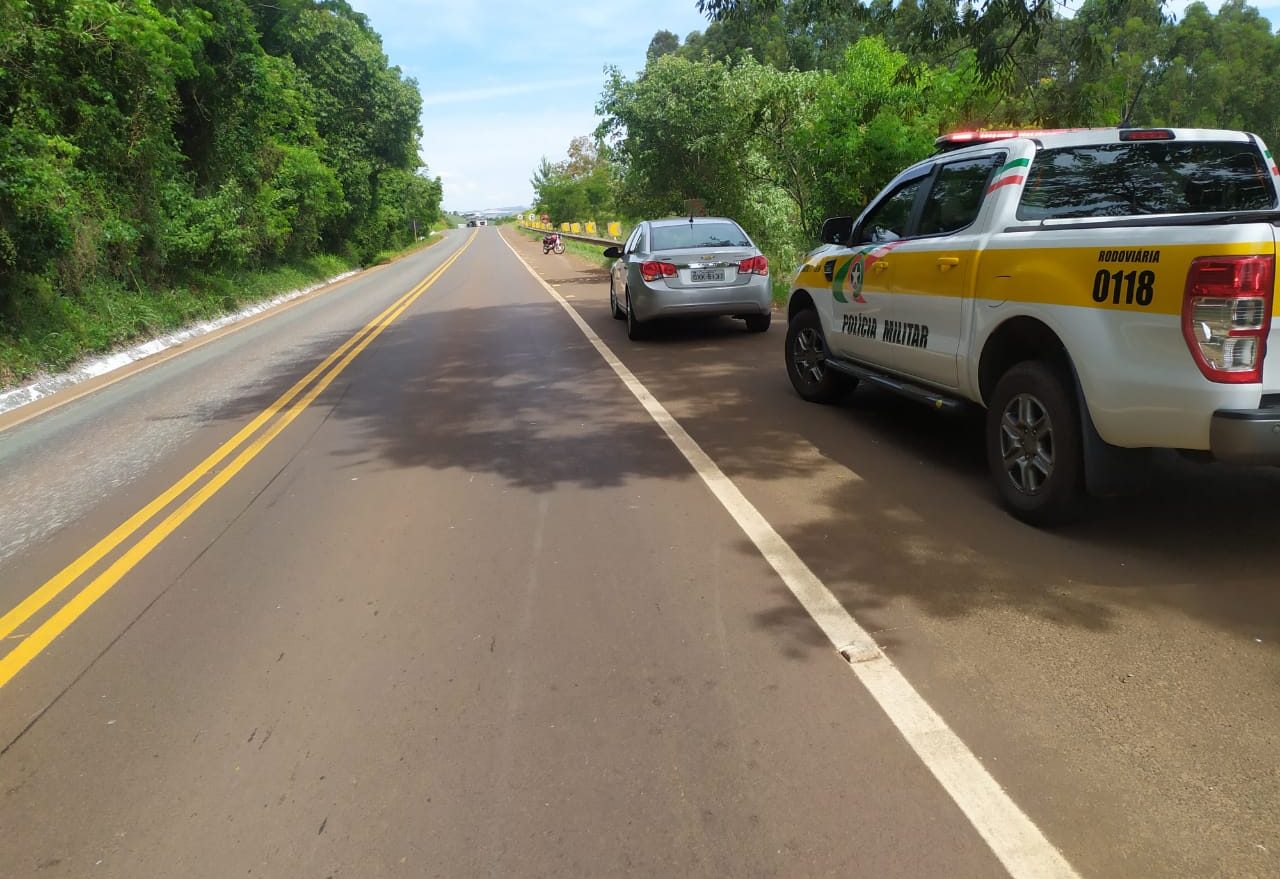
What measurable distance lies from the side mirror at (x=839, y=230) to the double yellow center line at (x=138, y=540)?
15.6ft

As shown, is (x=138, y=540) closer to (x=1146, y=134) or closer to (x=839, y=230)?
(x=839, y=230)

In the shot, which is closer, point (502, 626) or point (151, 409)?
point (502, 626)

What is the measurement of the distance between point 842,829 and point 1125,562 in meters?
2.40

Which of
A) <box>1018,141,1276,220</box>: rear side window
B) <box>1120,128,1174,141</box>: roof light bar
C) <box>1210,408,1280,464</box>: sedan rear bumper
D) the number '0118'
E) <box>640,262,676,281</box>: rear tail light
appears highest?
<box>1120,128,1174,141</box>: roof light bar

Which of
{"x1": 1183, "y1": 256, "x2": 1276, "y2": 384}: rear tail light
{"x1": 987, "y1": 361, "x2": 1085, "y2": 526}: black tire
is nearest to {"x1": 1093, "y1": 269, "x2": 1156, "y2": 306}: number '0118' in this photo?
{"x1": 1183, "y1": 256, "x2": 1276, "y2": 384}: rear tail light

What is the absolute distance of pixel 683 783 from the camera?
2.76 metres

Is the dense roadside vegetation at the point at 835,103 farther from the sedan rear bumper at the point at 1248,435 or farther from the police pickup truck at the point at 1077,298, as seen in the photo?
the sedan rear bumper at the point at 1248,435

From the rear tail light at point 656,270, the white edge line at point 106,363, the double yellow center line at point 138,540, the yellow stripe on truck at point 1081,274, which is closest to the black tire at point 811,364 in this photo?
the yellow stripe on truck at point 1081,274

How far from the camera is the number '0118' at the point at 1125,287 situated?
A: 378cm

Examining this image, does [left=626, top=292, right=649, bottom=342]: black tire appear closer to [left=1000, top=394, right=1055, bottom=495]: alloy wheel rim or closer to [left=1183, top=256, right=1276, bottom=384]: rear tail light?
[left=1000, top=394, right=1055, bottom=495]: alloy wheel rim

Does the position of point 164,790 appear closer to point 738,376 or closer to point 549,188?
point 738,376

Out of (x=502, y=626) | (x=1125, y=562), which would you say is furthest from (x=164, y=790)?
(x=1125, y=562)

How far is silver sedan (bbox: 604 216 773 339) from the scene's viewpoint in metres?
11.2

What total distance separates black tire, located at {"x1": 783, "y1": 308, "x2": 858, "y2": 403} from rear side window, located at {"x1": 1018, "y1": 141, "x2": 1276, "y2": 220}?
2503mm
